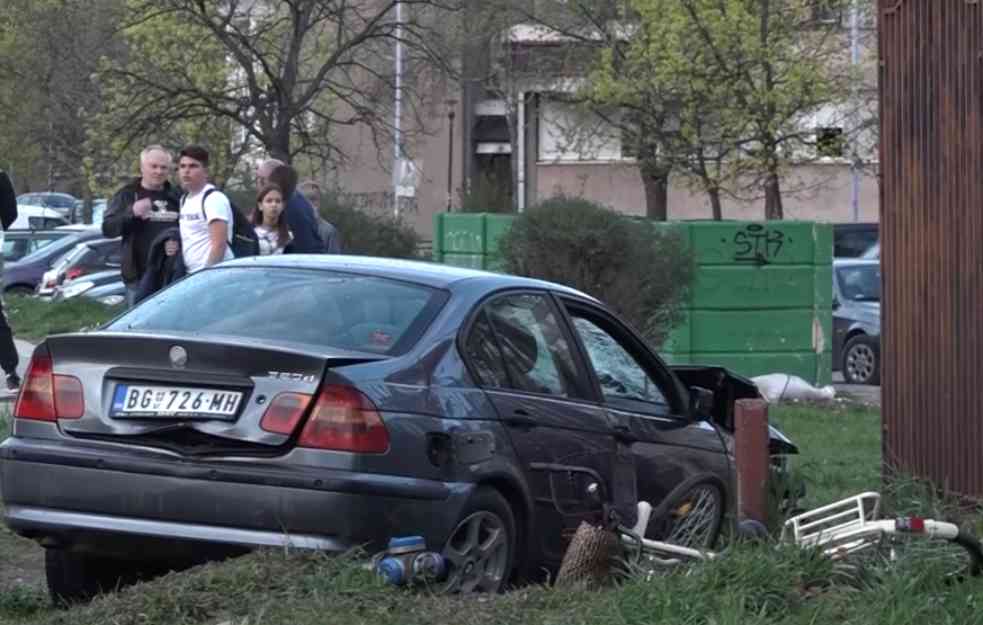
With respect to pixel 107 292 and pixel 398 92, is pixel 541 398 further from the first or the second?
pixel 398 92

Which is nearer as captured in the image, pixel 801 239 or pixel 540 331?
pixel 540 331

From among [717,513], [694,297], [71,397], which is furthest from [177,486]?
[694,297]

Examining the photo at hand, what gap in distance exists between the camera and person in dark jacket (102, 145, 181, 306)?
36.7 ft

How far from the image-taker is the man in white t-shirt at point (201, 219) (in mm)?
10297

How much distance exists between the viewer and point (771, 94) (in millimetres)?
31203

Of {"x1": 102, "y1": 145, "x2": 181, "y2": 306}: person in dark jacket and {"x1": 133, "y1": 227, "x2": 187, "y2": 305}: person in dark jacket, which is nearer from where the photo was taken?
{"x1": 133, "y1": 227, "x2": 187, "y2": 305}: person in dark jacket

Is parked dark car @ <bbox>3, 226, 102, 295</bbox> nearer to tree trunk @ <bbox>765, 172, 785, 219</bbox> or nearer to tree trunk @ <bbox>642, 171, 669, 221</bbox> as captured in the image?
tree trunk @ <bbox>642, 171, 669, 221</bbox>

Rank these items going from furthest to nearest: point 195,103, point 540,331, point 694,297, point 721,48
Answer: point 721,48, point 195,103, point 694,297, point 540,331

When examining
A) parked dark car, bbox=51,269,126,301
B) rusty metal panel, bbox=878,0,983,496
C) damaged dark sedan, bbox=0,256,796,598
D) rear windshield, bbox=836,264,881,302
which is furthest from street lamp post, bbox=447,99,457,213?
damaged dark sedan, bbox=0,256,796,598

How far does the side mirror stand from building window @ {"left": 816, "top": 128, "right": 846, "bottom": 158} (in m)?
25.3

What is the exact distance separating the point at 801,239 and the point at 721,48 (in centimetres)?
1202

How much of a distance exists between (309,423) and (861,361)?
16300 millimetres

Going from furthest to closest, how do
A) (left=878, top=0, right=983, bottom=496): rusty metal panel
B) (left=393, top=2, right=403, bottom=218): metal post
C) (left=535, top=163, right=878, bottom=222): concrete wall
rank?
→ (left=535, top=163, right=878, bottom=222): concrete wall < (left=393, top=2, right=403, bottom=218): metal post < (left=878, top=0, right=983, bottom=496): rusty metal panel

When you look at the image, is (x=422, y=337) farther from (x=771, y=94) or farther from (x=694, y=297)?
(x=771, y=94)
